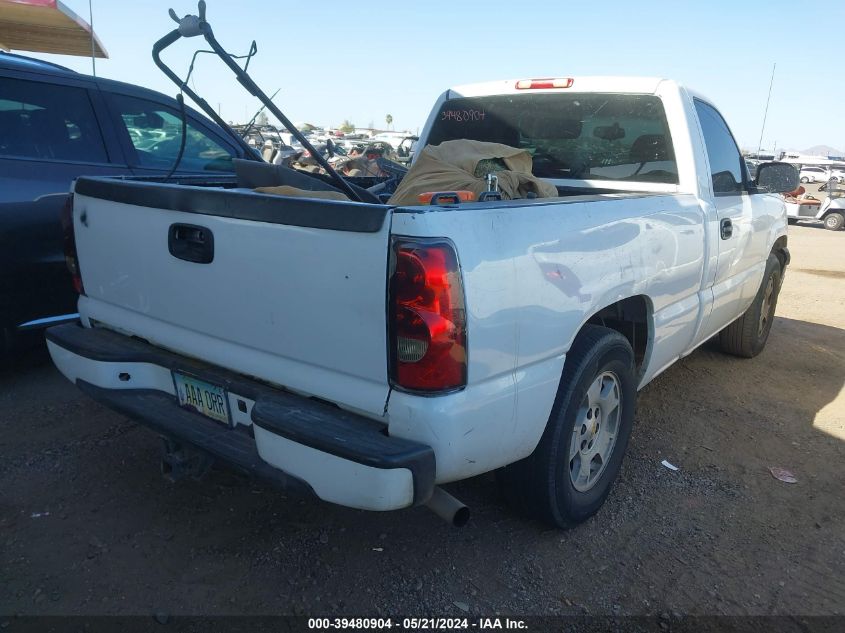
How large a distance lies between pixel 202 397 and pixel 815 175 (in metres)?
32.9

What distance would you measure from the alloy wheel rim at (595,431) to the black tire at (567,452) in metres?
0.01

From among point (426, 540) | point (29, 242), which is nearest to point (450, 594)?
point (426, 540)

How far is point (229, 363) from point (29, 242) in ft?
7.59

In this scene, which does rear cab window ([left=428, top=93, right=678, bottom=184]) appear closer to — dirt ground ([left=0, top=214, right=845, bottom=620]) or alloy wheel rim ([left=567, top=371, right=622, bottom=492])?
alloy wheel rim ([left=567, top=371, right=622, bottom=492])

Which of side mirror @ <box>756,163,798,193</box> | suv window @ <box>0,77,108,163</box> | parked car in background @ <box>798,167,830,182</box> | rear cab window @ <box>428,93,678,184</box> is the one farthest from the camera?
parked car in background @ <box>798,167,830,182</box>

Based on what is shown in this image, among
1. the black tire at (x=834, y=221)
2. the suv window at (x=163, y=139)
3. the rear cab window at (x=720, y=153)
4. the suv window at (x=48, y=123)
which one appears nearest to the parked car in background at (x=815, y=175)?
the black tire at (x=834, y=221)

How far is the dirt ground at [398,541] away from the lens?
2.42 metres

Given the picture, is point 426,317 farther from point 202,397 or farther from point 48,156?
point 48,156

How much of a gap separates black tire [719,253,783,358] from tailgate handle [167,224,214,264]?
422cm

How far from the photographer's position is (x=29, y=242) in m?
3.95

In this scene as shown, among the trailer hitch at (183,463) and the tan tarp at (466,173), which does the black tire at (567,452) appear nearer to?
the tan tarp at (466,173)

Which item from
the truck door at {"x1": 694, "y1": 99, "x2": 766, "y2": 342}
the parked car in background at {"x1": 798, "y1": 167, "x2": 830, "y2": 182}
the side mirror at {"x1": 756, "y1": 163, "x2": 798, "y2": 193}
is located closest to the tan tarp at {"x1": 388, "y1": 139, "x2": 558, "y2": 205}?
the truck door at {"x1": 694, "y1": 99, "x2": 766, "y2": 342}

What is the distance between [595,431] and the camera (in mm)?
2912

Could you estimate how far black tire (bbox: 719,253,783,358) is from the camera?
5.16 metres
